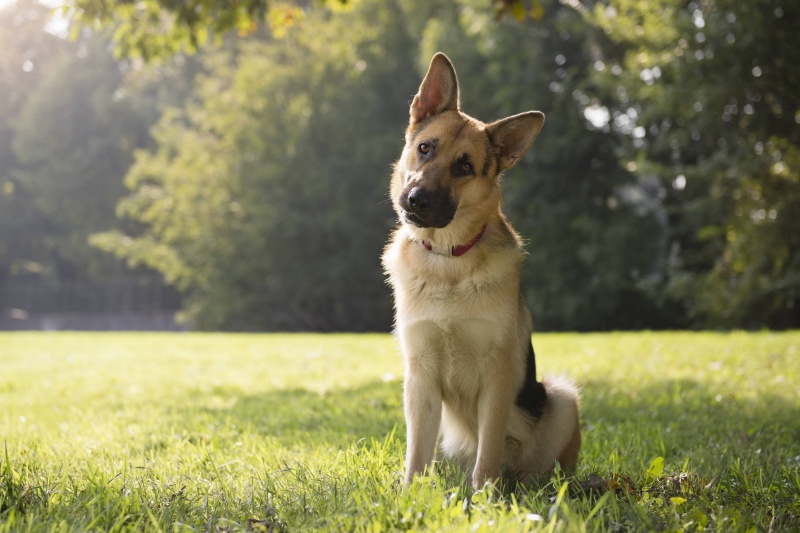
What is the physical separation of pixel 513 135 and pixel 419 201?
0.80 m

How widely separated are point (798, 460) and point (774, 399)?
8.97ft

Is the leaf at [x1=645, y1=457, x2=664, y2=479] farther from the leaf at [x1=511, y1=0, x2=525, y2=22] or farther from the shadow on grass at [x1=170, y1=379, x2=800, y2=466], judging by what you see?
the leaf at [x1=511, y1=0, x2=525, y2=22]

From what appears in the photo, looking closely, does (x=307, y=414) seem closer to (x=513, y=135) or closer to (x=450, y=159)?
(x=450, y=159)

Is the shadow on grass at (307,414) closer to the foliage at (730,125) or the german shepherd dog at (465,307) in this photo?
the german shepherd dog at (465,307)

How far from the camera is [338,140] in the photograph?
2883cm

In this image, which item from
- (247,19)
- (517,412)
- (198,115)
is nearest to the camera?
(517,412)

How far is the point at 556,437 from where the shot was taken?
13.1 ft

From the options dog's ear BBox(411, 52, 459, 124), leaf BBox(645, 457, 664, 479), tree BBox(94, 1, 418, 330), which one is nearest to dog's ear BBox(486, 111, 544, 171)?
dog's ear BBox(411, 52, 459, 124)

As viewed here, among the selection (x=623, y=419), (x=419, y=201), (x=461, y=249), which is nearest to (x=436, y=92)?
(x=419, y=201)

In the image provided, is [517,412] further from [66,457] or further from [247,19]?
[247,19]

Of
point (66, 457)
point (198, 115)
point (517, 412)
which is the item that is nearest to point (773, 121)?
point (517, 412)

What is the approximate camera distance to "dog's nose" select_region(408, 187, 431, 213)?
3705mm

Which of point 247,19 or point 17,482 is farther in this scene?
point 247,19

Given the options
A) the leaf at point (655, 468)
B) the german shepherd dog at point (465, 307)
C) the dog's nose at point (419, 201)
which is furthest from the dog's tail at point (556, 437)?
the dog's nose at point (419, 201)
